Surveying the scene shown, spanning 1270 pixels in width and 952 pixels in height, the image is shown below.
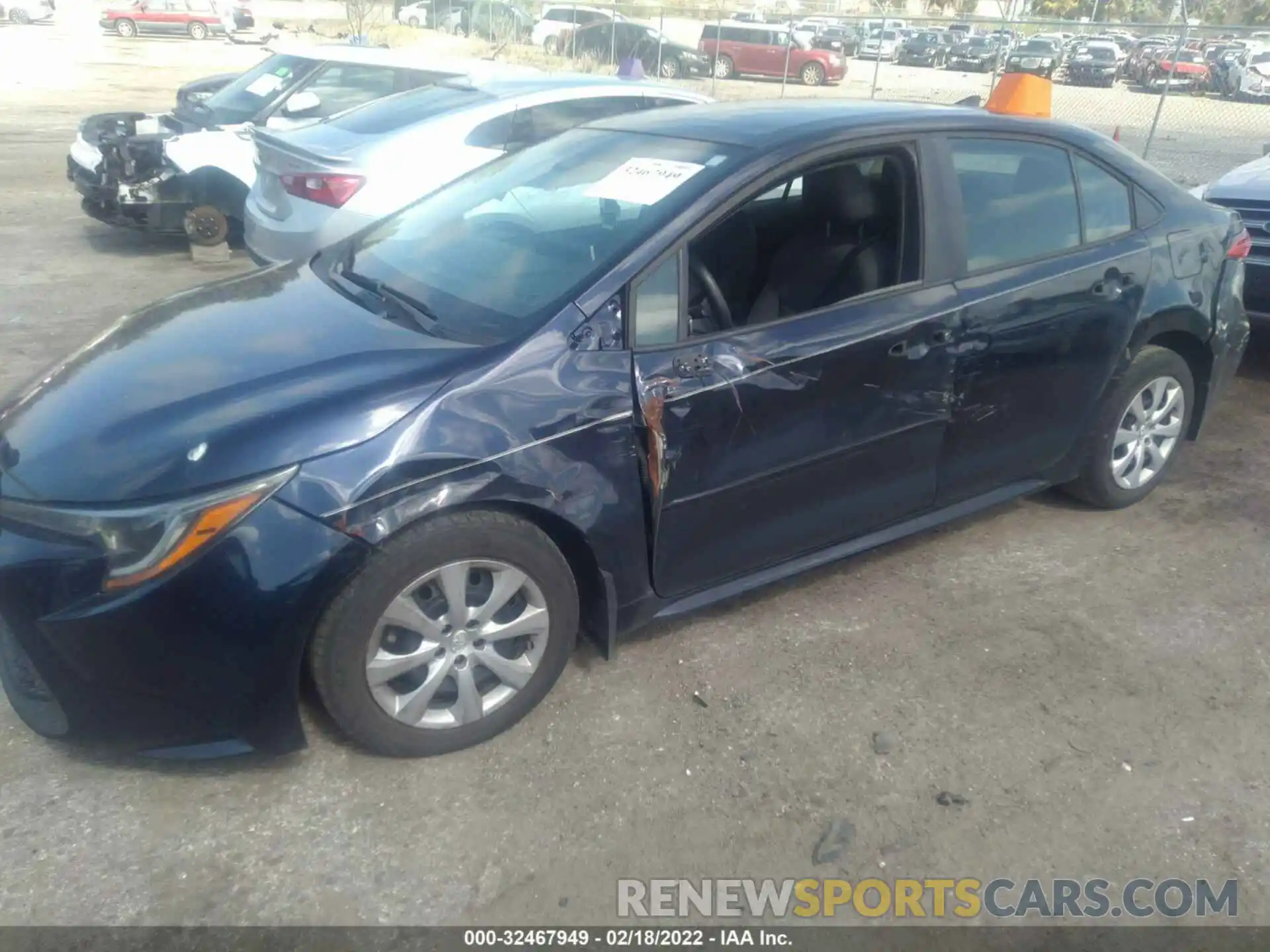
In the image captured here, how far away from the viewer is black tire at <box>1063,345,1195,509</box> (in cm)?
426

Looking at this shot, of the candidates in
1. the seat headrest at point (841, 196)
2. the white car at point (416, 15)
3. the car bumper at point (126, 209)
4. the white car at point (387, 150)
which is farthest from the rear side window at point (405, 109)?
the white car at point (416, 15)

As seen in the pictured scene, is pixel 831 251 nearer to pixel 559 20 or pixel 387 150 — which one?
pixel 387 150

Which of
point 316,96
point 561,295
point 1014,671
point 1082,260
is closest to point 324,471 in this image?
point 561,295

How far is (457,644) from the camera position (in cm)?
287

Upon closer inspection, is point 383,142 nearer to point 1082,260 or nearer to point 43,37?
point 1082,260

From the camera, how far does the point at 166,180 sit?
8039 mm

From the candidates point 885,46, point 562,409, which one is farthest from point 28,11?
point 562,409

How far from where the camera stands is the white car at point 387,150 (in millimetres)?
6203

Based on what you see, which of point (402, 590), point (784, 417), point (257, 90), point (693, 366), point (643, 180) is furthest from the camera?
point (257, 90)

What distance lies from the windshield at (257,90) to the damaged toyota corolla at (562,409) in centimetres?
571

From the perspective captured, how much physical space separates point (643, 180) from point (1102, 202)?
1.92 meters

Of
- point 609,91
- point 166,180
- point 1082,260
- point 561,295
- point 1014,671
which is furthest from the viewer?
point 166,180

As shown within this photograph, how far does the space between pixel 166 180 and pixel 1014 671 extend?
23.6 feet

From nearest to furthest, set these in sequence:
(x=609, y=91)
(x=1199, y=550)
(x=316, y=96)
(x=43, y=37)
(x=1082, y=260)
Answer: (x=1082, y=260)
(x=1199, y=550)
(x=609, y=91)
(x=316, y=96)
(x=43, y=37)
